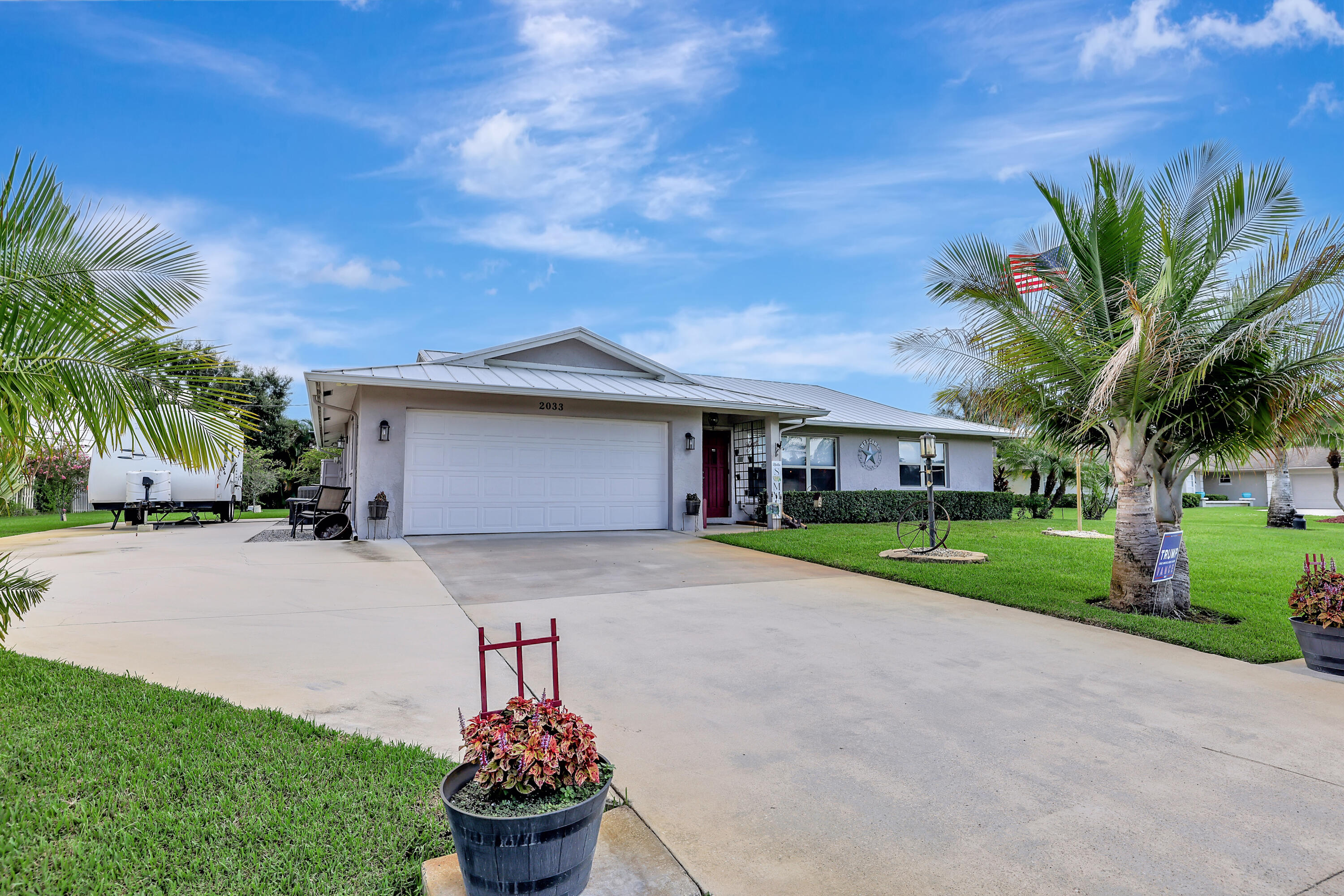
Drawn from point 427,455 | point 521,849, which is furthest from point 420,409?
point 521,849

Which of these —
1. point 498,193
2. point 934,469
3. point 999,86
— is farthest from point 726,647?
point 934,469

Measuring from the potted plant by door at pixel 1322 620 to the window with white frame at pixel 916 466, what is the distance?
44.4 ft

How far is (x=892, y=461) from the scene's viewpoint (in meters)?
18.1

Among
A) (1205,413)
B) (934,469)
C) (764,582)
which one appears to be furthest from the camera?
(934,469)

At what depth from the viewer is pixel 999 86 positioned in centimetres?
1065

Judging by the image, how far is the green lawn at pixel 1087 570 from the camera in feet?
18.5

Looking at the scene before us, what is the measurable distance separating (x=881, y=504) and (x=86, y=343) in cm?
1586

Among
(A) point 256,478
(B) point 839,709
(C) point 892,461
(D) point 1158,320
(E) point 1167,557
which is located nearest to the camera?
(B) point 839,709

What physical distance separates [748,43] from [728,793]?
11.0 meters

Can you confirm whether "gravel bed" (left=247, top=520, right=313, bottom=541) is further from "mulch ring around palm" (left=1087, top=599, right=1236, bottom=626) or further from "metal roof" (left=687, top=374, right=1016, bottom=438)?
"mulch ring around palm" (left=1087, top=599, right=1236, bottom=626)

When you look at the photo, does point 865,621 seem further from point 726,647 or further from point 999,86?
point 999,86

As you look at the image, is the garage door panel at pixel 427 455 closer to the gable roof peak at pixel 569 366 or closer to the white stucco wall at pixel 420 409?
the white stucco wall at pixel 420 409

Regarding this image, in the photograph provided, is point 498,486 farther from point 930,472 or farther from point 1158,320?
point 1158,320

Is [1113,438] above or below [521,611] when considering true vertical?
above
